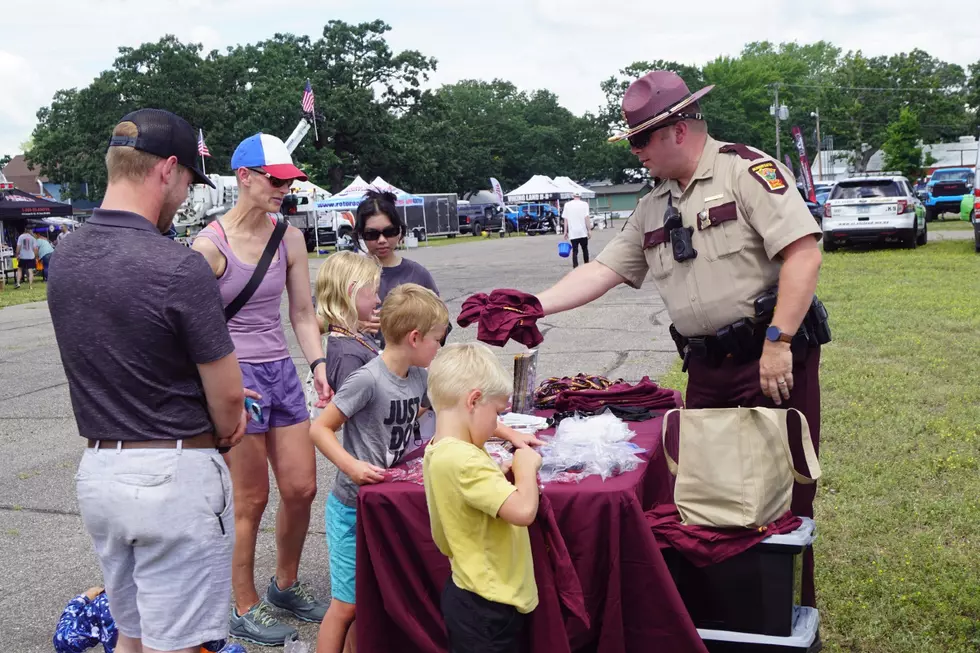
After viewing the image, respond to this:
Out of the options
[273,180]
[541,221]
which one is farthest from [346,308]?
[541,221]

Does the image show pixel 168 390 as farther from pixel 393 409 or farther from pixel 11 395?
pixel 11 395

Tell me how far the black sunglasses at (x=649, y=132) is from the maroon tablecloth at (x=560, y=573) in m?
1.28

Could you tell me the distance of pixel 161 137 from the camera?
2455 millimetres

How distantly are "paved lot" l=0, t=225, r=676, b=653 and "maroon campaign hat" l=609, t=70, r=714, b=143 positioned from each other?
2157 mm

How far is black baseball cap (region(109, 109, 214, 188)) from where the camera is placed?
8.00ft

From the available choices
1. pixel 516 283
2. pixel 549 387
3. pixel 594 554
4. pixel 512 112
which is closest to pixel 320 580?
pixel 549 387

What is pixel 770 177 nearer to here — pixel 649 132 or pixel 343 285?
pixel 649 132

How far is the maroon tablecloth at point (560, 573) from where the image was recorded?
2930mm

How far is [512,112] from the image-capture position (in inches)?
4008

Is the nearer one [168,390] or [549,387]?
[168,390]

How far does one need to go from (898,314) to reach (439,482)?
9969mm

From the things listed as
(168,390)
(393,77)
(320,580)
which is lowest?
(320,580)

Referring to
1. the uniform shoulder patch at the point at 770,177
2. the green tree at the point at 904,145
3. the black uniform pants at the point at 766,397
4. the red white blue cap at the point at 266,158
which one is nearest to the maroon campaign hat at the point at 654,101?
the uniform shoulder patch at the point at 770,177

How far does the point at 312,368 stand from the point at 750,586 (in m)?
1.98
